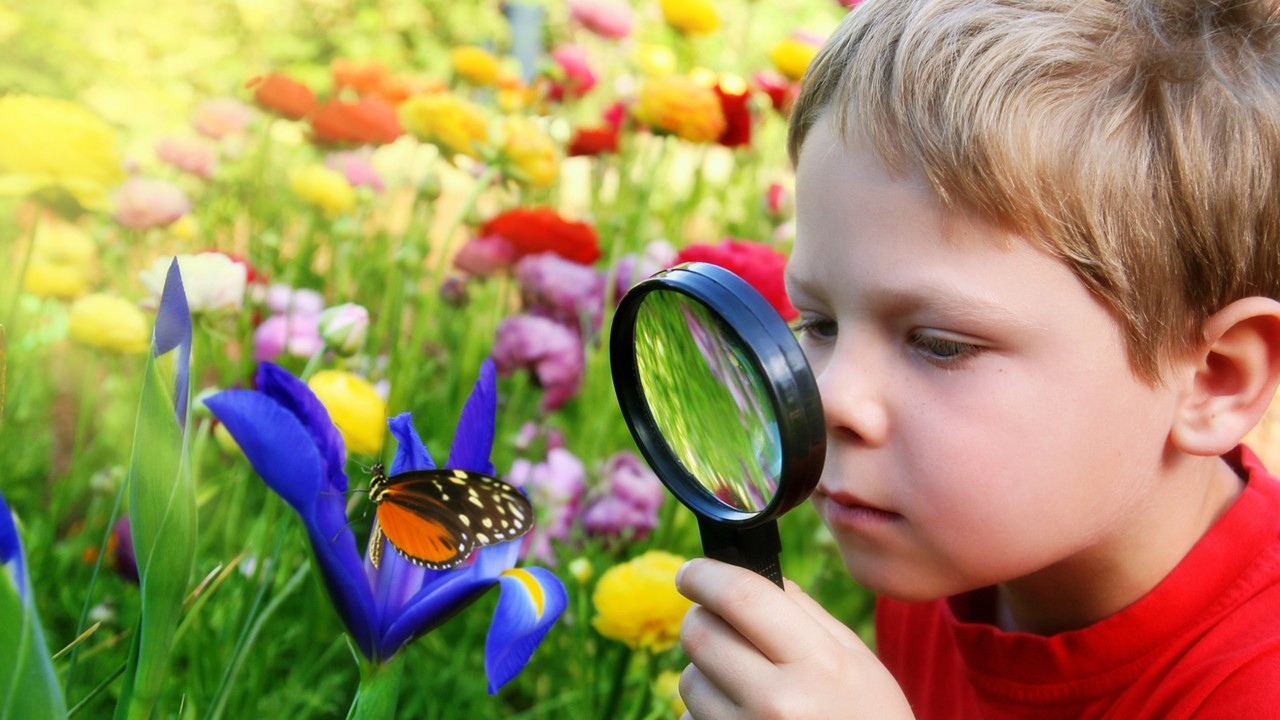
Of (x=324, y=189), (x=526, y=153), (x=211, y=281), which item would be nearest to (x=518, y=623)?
(x=211, y=281)

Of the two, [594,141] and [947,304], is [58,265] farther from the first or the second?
[947,304]

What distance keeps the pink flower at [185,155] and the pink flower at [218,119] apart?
0.20 feet

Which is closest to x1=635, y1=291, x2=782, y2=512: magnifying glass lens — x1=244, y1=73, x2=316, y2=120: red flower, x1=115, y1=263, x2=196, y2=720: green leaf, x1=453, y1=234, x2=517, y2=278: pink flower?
x1=115, y1=263, x2=196, y2=720: green leaf

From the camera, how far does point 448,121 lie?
5.28ft

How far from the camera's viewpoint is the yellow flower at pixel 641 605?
946 mm

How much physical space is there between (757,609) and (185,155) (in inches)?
59.7

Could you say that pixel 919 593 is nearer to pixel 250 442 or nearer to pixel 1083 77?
pixel 1083 77

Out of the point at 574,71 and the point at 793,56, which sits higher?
the point at 793,56

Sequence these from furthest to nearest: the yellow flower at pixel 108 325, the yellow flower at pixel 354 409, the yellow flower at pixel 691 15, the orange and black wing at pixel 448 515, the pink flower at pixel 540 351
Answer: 1. the yellow flower at pixel 691 15
2. the pink flower at pixel 540 351
3. the yellow flower at pixel 108 325
4. the yellow flower at pixel 354 409
5. the orange and black wing at pixel 448 515

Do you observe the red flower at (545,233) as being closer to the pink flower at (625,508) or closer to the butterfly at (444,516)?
the pink flower at (625,508)

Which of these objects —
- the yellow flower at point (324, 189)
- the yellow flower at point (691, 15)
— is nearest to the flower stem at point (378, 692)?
the yellow flower at point (324, 189)

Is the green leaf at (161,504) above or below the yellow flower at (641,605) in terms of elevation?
above

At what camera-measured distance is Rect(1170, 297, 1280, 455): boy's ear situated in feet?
2.73

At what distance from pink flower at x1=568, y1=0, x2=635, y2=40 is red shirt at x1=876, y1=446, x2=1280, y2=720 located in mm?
1619
